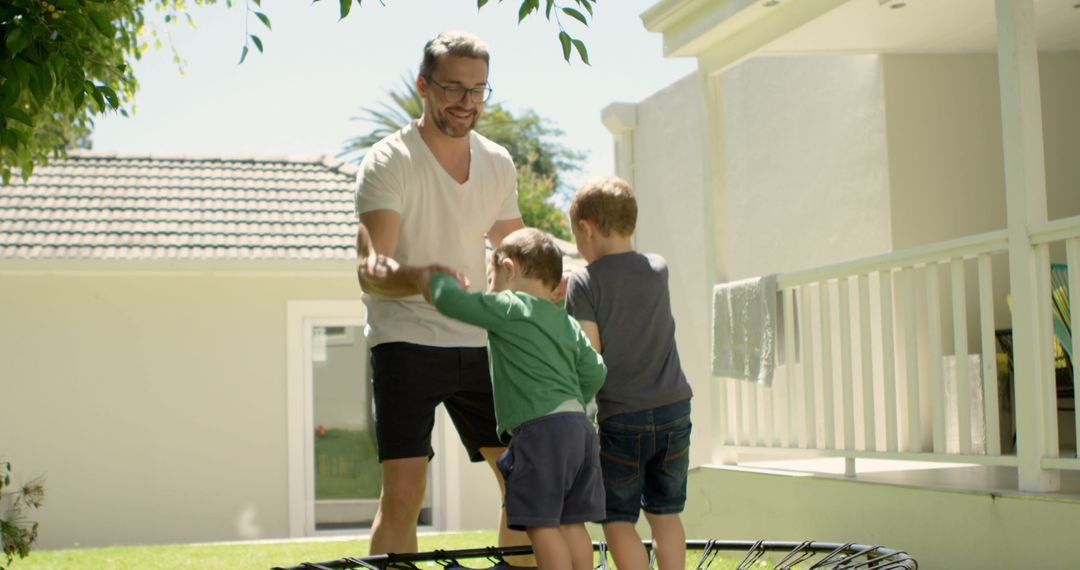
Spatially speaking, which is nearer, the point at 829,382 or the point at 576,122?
the point at 829,382

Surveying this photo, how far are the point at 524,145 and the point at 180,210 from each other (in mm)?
27321

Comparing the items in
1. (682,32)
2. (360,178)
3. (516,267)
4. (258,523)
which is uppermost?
(682,32)

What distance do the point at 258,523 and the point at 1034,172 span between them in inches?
329

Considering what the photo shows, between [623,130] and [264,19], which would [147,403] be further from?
[264,19]

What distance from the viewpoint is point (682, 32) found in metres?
7.32

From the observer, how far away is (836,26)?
688 centimetres

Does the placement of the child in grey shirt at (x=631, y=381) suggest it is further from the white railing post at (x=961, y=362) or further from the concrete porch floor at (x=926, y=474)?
the white railing post at (x=961, y=362)

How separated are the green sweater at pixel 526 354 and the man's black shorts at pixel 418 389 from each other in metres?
0.26

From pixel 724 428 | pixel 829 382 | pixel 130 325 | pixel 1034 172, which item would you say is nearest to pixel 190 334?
pixel 130 325

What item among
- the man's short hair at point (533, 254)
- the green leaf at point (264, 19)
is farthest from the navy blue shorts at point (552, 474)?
the green leaf at point (264, 19)

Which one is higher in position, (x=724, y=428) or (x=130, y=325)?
(x=130, y=325)

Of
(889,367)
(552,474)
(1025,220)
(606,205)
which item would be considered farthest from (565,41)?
(889,367)

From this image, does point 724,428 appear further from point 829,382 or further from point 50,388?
point 50,388

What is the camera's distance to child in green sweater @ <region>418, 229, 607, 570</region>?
333cm
